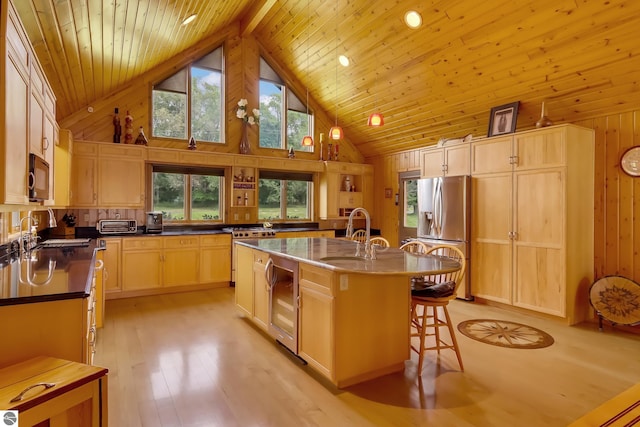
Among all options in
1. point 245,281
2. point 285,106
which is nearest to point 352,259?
point 245,281

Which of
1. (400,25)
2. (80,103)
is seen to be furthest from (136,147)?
(400,25)

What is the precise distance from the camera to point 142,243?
5.20 m

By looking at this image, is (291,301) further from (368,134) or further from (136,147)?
(368,134)

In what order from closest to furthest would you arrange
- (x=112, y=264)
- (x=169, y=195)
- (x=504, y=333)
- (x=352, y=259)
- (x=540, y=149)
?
(x=352, y=259) → (x=504, y=333) → (x=540, y=149) → (x=112, y=264) → (x=169, y=195)

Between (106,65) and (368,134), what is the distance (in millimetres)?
4485

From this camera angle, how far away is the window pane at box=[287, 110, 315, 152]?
7.09 meters

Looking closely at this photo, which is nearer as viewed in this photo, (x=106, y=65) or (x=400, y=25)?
(x=106, y=65)

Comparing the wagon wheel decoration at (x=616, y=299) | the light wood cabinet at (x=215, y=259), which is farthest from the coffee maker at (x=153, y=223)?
the wagon wheel decoration at (x=616, y=299)

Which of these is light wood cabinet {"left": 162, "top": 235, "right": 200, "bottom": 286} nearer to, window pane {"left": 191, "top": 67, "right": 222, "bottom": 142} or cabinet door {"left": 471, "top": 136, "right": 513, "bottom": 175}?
window pane {"left": 191, "top": 67, "right": 222, "bottom": 142}

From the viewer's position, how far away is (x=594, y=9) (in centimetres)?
324

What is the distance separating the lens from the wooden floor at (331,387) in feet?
7.37

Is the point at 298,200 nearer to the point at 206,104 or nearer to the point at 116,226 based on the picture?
the point at 206,104

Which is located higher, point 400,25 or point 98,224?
point 400,25

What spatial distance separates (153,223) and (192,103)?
7.20 feet
